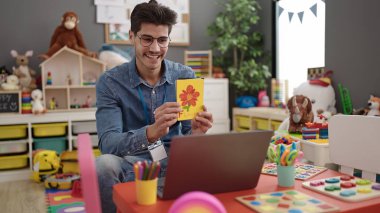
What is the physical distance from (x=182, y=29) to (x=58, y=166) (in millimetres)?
2112

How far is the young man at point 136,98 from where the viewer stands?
4.83 ft

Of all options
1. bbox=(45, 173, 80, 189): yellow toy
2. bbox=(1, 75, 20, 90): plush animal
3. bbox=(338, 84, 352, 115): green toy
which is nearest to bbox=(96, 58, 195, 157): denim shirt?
bbox=(45, 173, 80, 189): yellow toy

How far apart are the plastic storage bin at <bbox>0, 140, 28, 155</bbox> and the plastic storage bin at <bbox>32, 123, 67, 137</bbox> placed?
0.47 feet

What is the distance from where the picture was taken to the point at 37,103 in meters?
3.53

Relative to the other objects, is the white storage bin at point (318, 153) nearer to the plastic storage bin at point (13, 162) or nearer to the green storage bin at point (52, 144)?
the green storage bin at point (52, 144)

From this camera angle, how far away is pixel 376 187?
1.01 m

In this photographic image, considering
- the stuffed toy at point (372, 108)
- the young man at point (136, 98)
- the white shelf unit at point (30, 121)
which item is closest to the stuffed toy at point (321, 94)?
the stuffed toy at point (372, 108)

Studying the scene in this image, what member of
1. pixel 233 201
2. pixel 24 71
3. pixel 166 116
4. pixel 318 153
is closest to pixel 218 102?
pixel 24 71

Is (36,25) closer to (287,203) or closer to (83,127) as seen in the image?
(83,127)

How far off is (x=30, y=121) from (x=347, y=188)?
3.12m

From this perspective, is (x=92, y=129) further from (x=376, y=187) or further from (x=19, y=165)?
(x=376, y=187)

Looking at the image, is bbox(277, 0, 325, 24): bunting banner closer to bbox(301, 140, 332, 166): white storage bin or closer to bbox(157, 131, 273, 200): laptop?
bbox(301, 140, 332, 166): white storage bin

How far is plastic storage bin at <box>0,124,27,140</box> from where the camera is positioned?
3445mm

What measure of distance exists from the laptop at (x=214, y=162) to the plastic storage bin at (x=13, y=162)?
9.65ft
